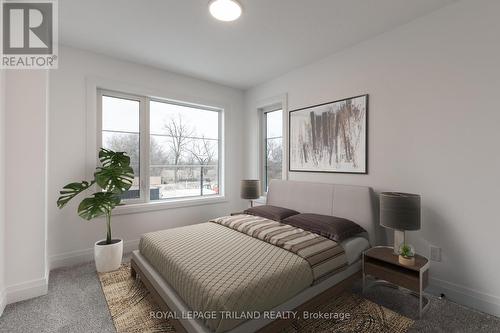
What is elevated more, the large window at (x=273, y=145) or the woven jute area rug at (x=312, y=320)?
the large window at (x=273, y=145)

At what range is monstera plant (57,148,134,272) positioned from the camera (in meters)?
2.52

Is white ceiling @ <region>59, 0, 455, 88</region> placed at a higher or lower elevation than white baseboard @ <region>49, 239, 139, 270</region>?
higher

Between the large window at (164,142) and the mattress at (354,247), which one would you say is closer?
the mattress at (354,247)

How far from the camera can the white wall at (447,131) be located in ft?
6.18

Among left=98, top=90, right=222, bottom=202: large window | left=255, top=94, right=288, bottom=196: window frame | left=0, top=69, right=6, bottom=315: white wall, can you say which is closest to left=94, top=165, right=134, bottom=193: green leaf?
left=98, top=90, right=222, bottom=202: large window

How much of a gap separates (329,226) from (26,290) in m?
2.94

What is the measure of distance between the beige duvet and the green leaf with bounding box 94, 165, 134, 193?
792mm

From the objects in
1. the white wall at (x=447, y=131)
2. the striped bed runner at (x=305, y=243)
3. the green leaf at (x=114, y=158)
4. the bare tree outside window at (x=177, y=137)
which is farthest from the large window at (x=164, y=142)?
the white wall at (x=447, y=131)

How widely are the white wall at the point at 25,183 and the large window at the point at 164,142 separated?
3.02 ft

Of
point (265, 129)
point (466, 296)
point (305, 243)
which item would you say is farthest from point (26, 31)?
point (466, 296)

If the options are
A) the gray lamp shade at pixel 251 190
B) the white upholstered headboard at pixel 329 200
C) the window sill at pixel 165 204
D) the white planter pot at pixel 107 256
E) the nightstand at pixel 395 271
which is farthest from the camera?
the gray lamp shade at pixel 251 190

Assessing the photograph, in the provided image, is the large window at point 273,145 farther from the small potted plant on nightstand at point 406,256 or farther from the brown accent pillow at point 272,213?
the small potted plant on nightstand at point 406,256

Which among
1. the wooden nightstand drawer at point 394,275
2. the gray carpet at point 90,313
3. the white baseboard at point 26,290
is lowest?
the gray carpet at point 90,313

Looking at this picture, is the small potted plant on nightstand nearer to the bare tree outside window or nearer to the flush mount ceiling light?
the flush mount ceiling light
